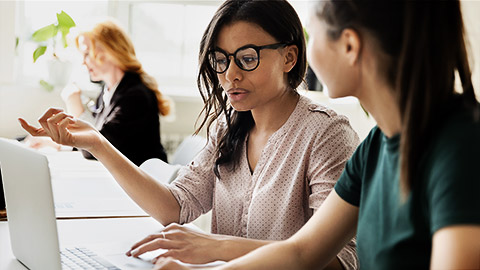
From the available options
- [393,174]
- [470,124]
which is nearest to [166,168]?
[393,174]

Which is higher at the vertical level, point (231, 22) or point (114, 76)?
point (231, 22)

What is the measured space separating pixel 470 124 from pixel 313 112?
713 millimetres

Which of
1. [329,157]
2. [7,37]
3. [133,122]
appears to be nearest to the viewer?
[329,157]

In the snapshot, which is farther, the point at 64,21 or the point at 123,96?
the point at 64,21

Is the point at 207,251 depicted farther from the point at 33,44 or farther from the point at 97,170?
the point at 33,44

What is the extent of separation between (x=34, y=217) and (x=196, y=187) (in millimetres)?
613

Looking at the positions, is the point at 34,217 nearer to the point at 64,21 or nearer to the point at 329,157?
the point at 329,157

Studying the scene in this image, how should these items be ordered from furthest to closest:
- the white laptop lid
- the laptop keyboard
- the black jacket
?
the black jacket
the laptop keyboard
the white laptop lid

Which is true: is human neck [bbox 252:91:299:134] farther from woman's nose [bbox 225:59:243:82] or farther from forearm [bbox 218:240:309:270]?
forearm [bbox 218:240:309:270]

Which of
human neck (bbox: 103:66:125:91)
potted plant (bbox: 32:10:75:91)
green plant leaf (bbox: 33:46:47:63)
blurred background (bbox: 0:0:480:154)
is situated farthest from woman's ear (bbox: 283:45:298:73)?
green plant leaf (bbox: 33:46:47:63)

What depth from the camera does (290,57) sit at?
5.08ft

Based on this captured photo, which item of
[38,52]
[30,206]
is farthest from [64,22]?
[30,206]

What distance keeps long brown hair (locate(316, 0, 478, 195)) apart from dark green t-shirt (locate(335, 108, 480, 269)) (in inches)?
1.1

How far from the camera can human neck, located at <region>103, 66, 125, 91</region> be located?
316 cm
